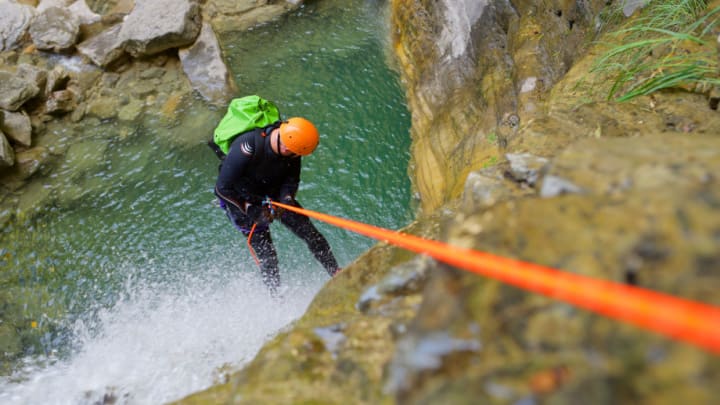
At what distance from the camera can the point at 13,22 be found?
28.5 feet

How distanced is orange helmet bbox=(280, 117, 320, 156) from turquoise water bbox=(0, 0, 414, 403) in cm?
158

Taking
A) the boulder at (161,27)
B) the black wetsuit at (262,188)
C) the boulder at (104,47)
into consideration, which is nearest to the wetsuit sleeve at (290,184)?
the black wetsuit at (262,188)

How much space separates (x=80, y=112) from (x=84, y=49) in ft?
5.56

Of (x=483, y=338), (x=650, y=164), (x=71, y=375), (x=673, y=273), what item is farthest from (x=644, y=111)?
(x=71, y=375)

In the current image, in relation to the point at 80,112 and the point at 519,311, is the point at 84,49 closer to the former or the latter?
the point at 80,112

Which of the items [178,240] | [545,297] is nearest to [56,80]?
[178,240]

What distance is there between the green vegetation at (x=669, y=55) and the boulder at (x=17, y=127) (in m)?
7.85

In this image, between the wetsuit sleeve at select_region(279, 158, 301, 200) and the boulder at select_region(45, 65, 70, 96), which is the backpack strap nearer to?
the wetsuit sleeve at select_region(279, 158, 301, 200)

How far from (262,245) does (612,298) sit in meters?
3.39

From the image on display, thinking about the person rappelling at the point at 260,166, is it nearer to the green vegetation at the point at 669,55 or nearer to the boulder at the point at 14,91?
the green vegetation at the point at 669,55

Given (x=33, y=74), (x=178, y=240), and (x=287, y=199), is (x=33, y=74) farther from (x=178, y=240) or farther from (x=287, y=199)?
(x=287, y=199)

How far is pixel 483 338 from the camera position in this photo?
4.10 feet

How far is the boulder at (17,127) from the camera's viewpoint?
267 inches

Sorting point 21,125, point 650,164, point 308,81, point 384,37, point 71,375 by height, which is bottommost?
point 71,375
